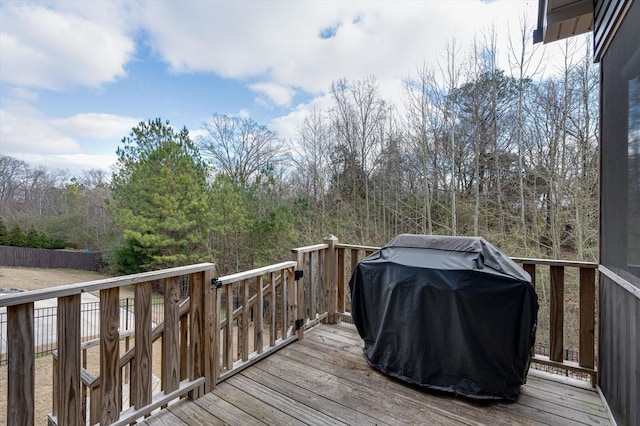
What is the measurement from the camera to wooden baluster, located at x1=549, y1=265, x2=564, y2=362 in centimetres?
237

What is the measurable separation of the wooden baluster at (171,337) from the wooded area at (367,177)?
21.0 ft

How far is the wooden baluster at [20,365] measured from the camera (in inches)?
50.5

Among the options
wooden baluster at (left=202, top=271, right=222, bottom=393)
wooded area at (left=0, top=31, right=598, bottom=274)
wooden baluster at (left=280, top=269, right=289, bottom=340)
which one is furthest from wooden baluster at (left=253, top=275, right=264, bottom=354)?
wooded area at (left=0, top=31, right=598, bottom=274)

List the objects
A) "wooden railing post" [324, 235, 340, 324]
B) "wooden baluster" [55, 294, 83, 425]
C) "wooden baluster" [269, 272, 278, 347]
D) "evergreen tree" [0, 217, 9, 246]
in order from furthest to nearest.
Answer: "evergreen tree" [0, 217, 9, 246]
"wooden railing post" [324, 235, 340, 324]
"wooden baluster" [269, 272, 278, 347]
"wooden baluster" [55, 294, 83, 425]

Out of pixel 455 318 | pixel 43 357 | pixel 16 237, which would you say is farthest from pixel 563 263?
pixel 16 237

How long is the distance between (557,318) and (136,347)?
3.02m

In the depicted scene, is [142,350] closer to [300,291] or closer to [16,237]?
[300,291]

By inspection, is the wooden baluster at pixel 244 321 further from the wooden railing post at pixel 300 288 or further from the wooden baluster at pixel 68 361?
the wooden baluster at pixel 68 361

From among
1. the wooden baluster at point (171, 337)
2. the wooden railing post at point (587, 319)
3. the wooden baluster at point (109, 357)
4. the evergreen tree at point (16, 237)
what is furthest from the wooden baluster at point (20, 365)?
the evergreen tree at point (16, 237)

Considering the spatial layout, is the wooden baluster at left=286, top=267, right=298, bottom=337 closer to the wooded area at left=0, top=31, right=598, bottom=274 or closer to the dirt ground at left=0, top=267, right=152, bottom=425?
the dirt ground at left=0, top=267, right=152, bottom=425

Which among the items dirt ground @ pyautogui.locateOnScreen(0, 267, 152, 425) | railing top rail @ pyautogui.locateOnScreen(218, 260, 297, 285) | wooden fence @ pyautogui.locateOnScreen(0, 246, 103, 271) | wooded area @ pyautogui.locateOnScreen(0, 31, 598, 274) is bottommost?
dirt ground @ pyautogui.locateOnScreen(0, 267, 152, 425)

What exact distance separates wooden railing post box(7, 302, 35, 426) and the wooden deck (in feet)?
2.38

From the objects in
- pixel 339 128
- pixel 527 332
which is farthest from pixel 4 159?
pixel 527 332

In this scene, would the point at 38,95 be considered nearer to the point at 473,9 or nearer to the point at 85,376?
the point at 85,376
